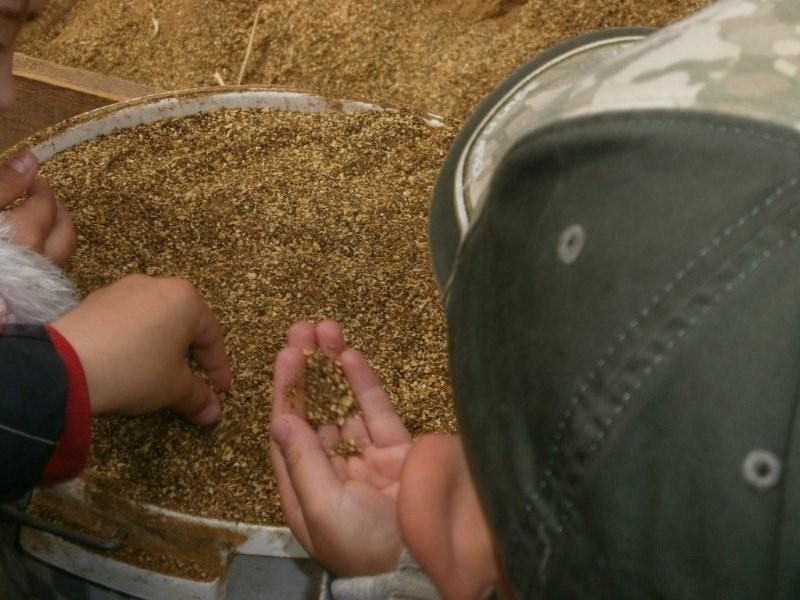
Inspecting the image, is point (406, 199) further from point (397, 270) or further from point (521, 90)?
point (521, 90)

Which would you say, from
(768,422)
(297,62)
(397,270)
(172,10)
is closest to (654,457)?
(768,422)

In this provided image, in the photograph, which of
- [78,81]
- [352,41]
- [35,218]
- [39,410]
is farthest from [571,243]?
[352,41]

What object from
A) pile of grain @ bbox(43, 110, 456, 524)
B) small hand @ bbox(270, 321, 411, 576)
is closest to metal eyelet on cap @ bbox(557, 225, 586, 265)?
small hand @ bbox(270, 321, 411, 576)

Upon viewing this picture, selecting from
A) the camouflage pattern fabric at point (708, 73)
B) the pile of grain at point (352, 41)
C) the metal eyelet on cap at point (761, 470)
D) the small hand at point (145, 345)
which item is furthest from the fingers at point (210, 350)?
the pile of grain at point (352, 41)

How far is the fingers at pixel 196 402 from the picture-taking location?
97 cm

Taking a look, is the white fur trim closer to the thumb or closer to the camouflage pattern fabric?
the thumb

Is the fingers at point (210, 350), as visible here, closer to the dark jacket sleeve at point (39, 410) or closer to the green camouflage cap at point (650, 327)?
the dark jacket sleeve at point (39, 410)

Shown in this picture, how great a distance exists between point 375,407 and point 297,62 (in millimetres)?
1235

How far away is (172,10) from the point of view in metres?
2.10

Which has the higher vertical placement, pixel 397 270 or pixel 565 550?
pixel 565 550

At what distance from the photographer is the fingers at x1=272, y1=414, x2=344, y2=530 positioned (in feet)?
2.52

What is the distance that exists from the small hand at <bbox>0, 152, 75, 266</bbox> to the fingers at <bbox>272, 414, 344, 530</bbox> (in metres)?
0.43

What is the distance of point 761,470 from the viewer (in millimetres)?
442

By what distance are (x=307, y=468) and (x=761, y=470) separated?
446 mm
